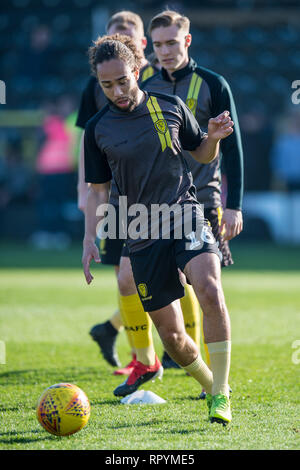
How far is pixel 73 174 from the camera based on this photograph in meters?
19.5

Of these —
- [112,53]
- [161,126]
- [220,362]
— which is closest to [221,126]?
[161,126]

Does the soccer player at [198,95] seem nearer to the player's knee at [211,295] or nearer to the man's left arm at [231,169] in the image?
the man's left arm at [231,169]

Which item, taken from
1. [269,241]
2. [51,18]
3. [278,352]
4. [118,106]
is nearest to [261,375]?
[278,352]

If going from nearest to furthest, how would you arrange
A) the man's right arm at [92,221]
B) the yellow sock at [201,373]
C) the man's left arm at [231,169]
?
the yellow sock at [201,373]
the man's right arm at [92,221]
the man's left arm at [231,169]

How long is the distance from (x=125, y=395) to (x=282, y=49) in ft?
62.2

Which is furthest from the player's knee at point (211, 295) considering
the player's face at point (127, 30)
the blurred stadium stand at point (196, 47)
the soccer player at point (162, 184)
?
the blurred stadium stand at point (196, 47)

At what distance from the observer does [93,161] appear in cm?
502

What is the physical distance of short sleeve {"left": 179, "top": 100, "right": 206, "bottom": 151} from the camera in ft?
16.3

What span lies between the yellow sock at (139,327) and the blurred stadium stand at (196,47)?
1571cm

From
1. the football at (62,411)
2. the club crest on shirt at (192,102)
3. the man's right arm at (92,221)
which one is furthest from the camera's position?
the club crest on shirt at (192,102)

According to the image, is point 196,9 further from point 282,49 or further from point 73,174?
point 73,174

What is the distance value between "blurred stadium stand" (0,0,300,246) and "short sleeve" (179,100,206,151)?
16.5 metres

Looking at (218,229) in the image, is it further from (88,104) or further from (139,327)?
(88,104)

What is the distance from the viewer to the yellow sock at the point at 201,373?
4.92 meters
